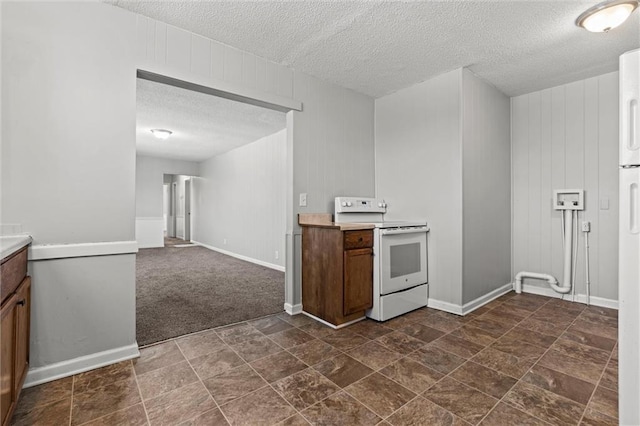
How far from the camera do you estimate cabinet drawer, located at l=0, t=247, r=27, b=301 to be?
1275 millimetres

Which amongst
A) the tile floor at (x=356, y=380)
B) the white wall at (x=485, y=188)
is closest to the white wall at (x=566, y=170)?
the white wall at (x=485, y=188)

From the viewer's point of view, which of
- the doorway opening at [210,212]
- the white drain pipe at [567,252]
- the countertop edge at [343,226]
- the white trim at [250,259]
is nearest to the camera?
the countertop edge at [343,226]

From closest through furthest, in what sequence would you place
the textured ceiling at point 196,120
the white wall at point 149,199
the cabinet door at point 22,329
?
the cabinet door at point 22,329, the textured ceiling at point 196,120, the white wall at point 149,199

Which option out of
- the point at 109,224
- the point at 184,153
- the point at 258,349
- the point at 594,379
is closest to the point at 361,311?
the point at 258,349

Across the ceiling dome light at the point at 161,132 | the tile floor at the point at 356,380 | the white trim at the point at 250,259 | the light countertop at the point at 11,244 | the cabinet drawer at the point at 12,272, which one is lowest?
the tile floor at the point at 356,380

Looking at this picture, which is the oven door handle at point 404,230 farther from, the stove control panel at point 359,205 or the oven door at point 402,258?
the stove control panel at point 359,205

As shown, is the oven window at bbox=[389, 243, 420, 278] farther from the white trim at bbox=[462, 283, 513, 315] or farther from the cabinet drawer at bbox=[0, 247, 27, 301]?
the cabinet drawer at bbox=[0, 247, 27, 301]

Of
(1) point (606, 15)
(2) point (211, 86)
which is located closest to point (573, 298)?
(1) point (606, 15)

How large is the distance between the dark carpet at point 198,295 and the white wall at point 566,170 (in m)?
3.19

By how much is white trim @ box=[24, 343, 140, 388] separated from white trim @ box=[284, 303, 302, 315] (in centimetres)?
133

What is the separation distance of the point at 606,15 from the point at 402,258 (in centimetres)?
236

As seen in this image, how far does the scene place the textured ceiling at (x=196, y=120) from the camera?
397 cm

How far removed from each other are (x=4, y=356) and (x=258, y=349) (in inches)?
54.1

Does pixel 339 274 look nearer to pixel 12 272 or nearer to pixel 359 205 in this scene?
pixel 359 205
